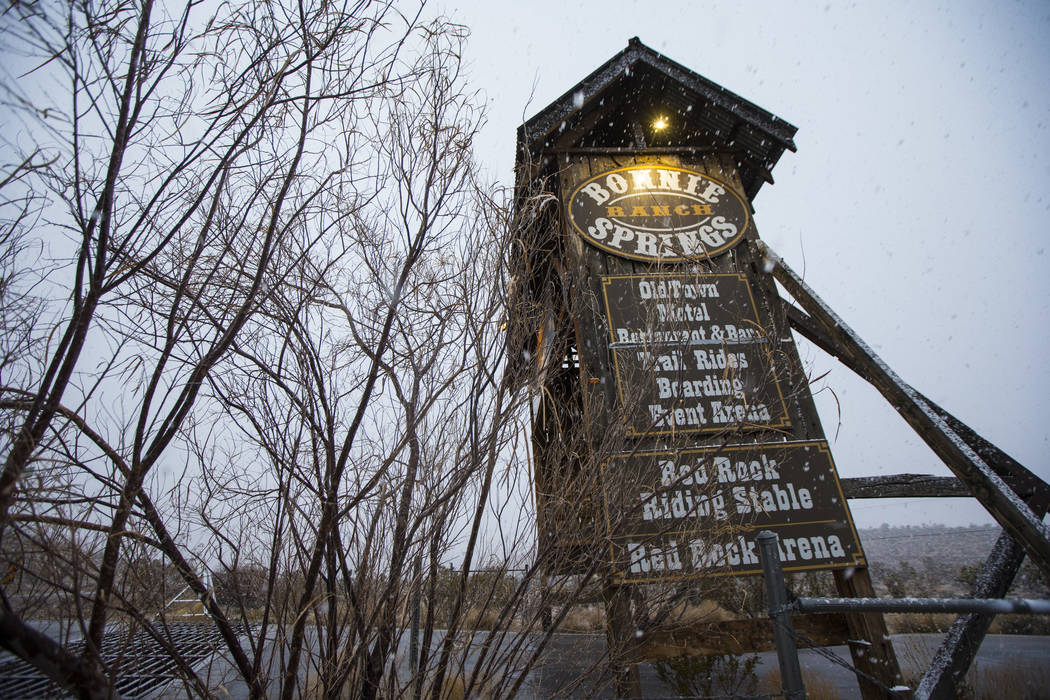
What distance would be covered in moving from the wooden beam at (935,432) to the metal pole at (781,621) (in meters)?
2.80

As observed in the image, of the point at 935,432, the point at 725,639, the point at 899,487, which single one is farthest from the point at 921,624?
the point at 725,639

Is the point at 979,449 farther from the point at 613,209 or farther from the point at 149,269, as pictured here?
the point at 149,269

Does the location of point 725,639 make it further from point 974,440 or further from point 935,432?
point 974,440

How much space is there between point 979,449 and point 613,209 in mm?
4462

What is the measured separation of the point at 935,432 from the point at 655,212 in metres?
3.66

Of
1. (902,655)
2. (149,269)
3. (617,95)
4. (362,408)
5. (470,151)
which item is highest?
(617,95)

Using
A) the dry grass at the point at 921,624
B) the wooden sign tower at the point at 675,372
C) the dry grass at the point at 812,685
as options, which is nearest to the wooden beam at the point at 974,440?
the wooden sign tower at the point at 675,372

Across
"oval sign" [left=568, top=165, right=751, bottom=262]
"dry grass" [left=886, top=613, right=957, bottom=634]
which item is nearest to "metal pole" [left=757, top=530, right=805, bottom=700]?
"oval sign" [left=568, top=165, right=751, bottom=262]

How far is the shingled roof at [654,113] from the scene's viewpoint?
22.0 ft

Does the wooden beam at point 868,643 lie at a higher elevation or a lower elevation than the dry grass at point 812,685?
higher

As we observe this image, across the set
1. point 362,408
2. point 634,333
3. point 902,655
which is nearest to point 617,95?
point 634,333

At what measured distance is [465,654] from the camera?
2.32m

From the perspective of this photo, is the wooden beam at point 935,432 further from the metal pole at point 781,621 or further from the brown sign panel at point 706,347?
the metal pole at point 781,621

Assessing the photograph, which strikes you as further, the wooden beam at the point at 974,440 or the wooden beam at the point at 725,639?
the wooden beam at the point at 974,440
